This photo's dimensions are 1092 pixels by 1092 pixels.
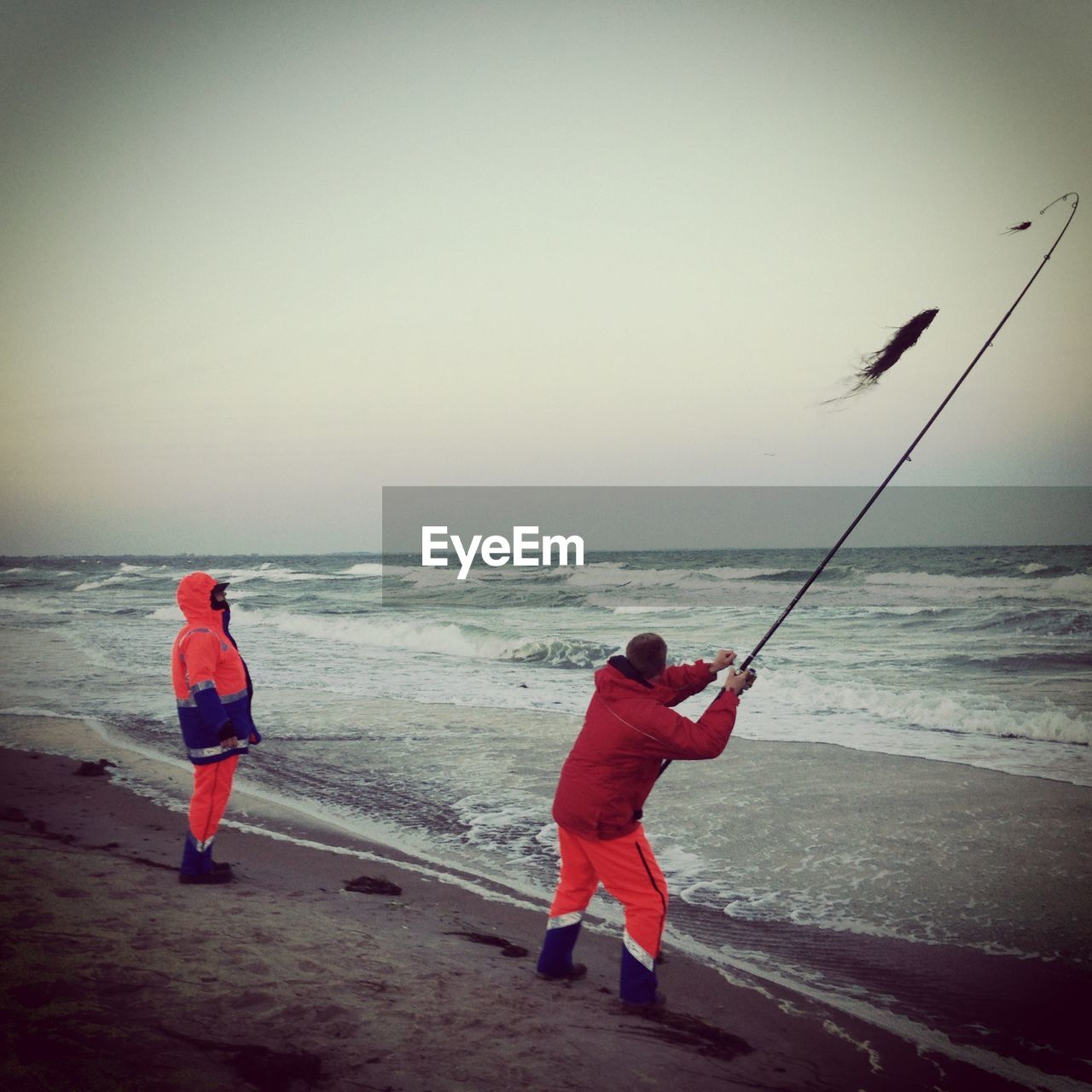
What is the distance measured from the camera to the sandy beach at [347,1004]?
8.39 feet

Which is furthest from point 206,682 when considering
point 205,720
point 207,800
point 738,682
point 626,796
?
point 738,682

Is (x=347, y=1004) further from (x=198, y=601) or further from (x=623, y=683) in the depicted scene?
(x=198, y=601)

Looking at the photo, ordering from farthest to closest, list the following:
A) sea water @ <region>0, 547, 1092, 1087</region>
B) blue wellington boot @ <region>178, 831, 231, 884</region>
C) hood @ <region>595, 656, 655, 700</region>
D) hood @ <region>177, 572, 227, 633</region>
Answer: sea water @ <region>0, 547, 1092, 1087</region>
hood @ <region>177, 572, 227, 633</region>
blue wellington boot @ <region>178, 831, 231, 884</region>
hood @ <region>595, 656, 655, 700</region>

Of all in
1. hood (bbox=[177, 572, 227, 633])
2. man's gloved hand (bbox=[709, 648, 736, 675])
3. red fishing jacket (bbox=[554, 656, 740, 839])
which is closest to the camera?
red fishing jacket (bbox=[554, 656, 740, 839])

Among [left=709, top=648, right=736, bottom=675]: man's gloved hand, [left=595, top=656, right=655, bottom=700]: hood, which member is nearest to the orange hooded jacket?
[left=595, top=656, right=655, bottom=700]: hood

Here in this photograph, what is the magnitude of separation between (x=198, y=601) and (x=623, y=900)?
286cm

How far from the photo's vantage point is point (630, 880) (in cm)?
343

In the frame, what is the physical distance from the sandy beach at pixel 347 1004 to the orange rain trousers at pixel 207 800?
1.01ft

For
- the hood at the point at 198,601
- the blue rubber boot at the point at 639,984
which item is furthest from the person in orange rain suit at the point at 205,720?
the blue rubber boot at the point at 639,984

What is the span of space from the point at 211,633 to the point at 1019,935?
4.80 metres

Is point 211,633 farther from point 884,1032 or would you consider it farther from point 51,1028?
point 884,1032

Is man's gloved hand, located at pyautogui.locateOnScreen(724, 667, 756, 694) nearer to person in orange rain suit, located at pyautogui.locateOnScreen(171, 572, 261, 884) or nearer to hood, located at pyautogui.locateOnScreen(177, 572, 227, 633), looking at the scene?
person in orange rain suit, located at pyautogui.locateOnScreen(171, 572, 261, 884)

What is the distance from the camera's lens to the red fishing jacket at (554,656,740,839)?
3.30 metres

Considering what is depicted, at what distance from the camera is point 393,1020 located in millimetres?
2959
